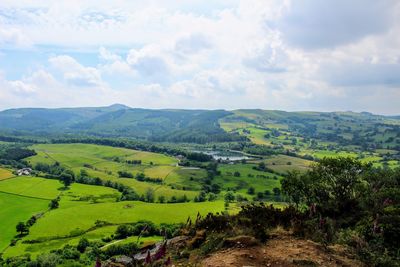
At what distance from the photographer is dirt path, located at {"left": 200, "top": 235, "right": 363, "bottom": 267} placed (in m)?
13.1

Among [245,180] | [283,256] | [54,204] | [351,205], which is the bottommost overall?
[245,180]

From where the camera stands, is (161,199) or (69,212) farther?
(161,199)

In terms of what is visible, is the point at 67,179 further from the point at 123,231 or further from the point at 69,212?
the point at 123,231

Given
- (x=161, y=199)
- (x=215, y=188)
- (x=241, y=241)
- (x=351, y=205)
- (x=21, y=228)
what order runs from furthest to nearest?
(x=215, y=188) → (x=161, y=199) → (x=21, y=228) → (x=351, y=205) → (x=241, y=241)

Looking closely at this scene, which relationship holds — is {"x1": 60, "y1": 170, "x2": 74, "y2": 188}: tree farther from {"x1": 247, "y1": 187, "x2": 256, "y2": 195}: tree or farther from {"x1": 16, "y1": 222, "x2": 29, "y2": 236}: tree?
{"x1": 247, "y1": 187, "x2": 256, "y2": 195}: tree

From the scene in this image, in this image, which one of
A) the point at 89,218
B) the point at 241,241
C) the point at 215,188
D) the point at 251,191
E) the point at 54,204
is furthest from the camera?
the point at 215,188

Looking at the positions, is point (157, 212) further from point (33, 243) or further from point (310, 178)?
point (310, 178)

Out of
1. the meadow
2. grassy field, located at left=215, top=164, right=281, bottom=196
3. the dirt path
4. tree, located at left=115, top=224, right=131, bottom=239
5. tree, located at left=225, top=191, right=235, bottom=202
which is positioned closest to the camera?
the dirt path

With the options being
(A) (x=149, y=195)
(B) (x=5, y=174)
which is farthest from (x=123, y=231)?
(B) (x=5, y=174)

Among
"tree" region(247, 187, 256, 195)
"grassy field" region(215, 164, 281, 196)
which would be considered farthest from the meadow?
"grassy field" region(215, 164, 281, 196)

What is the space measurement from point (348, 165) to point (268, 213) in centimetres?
3046

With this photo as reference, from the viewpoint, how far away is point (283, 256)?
13.6 metres

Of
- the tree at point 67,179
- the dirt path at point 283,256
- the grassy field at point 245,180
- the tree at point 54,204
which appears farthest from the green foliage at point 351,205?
the tree at point 67,179

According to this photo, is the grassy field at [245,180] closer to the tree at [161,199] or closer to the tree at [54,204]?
the tree at [161,199]
